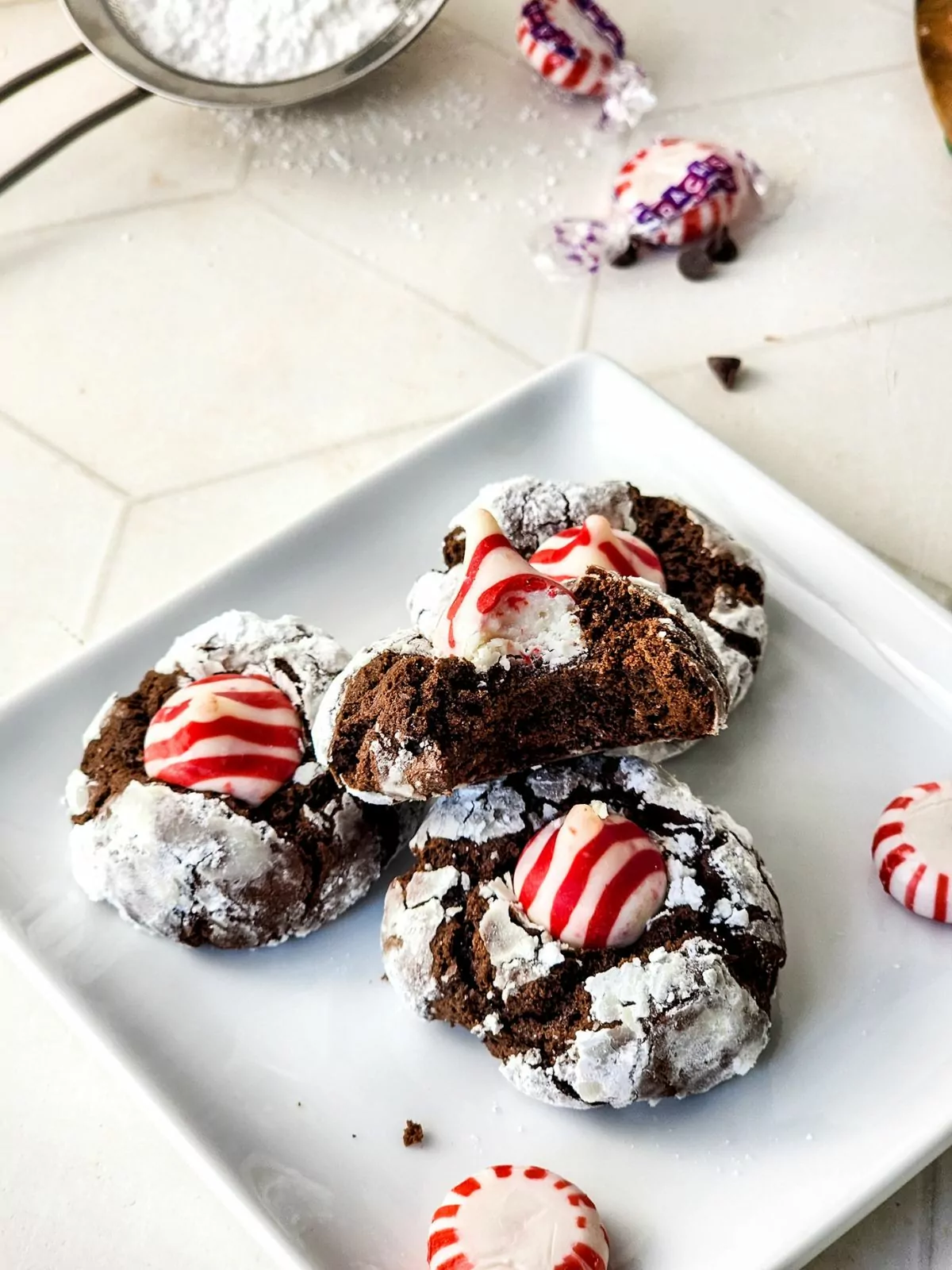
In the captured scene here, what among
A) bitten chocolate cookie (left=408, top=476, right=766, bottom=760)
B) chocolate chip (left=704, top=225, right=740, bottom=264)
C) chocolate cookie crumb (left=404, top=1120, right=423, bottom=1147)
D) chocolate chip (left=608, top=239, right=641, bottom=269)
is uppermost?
chocolate chip (left=704, top=225, right=740, bottom=264)

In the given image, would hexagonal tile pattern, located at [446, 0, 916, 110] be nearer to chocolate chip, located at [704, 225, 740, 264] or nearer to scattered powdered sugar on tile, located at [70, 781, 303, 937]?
chocolate chip, located at [704, 225, 740, 264]

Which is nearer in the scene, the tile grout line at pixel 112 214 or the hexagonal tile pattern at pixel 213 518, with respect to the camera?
the hexagonal tile pattern at pixel 213 518

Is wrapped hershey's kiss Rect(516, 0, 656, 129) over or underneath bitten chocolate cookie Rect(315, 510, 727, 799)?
over

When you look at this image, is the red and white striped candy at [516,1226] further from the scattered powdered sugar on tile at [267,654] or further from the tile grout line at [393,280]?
the tile grout line at [393,280]

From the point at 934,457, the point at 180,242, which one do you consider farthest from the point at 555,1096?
the point at 180,242

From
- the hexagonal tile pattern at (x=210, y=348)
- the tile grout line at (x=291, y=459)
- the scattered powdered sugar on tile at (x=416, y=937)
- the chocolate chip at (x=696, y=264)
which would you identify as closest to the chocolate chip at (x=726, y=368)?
the chocolate chip at (x=696, y=264)

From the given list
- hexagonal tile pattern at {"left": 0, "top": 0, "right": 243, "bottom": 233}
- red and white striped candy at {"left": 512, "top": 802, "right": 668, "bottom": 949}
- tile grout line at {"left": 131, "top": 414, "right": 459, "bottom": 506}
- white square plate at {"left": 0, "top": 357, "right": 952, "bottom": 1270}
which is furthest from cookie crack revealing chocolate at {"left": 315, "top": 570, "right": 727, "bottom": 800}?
hexagonal tile pattern at {"left": 0, "top": 0, "right": 243, "bottom": 233}

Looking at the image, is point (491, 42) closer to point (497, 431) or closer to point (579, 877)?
point (497, 431)
